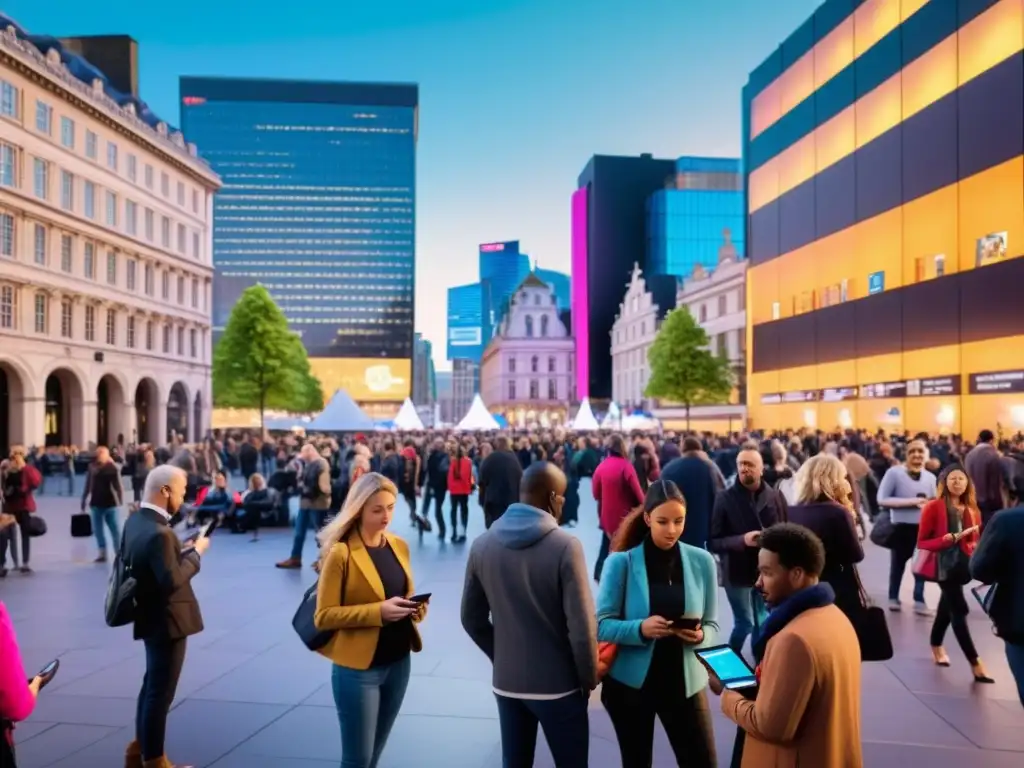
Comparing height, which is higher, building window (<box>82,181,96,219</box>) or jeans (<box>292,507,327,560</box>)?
building window (<box>82,181,96,219</box>)

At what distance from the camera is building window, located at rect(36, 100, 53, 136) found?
42.1 metres

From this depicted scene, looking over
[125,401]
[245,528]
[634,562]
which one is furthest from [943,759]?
[125,401]

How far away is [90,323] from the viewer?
46.9 metres

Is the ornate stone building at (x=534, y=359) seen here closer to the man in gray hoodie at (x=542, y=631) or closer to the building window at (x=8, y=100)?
the building window at (x=8, y=100)

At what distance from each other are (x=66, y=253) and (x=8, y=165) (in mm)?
6049

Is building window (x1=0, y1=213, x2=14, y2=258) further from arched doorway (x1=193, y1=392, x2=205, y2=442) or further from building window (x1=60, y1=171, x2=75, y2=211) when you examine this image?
arched doorway (x1=193, y1=392, x2=205, y2=442)

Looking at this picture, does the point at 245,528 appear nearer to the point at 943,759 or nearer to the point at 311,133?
the point at 943,759

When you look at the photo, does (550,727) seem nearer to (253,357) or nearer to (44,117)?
(44,117)

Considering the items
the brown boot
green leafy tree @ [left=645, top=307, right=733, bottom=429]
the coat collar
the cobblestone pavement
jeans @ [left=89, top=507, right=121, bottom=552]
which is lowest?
the cobblestone pavement

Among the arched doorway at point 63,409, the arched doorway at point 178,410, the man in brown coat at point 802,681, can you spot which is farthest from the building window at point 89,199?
the man in brown coat at point 802,681

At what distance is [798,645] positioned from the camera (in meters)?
2.60

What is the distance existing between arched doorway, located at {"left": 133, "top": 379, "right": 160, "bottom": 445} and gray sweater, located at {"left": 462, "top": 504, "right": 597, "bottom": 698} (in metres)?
55.9

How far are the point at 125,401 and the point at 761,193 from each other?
3916 cm

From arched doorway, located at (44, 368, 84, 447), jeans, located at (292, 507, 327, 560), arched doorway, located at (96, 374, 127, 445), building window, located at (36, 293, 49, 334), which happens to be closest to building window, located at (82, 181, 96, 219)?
building window, located at (36, 293, 49, 334)
